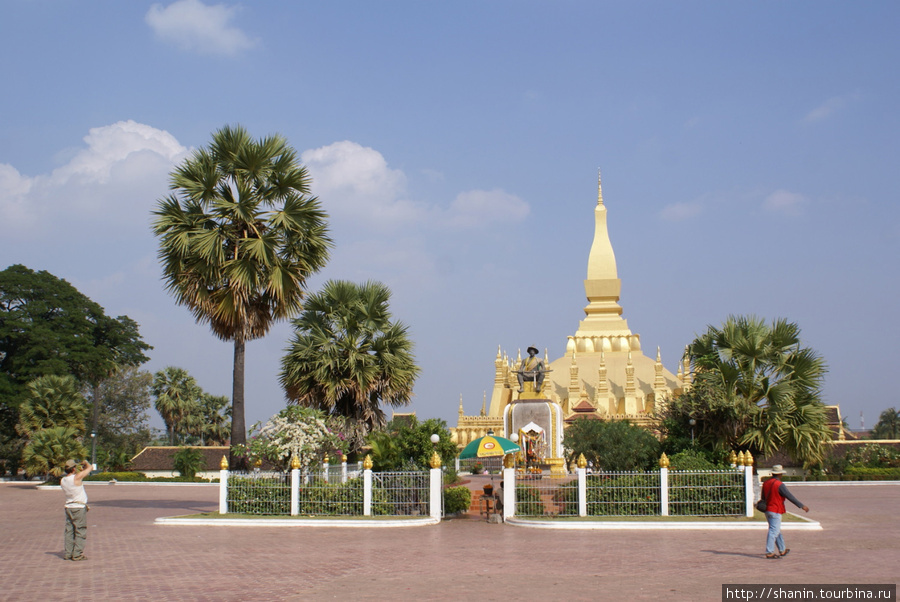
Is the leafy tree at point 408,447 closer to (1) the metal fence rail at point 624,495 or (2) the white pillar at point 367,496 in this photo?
(2) the white pillar at point 367,496

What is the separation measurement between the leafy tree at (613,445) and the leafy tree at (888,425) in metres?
52.3

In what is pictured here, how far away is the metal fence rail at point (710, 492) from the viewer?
55.9 feet

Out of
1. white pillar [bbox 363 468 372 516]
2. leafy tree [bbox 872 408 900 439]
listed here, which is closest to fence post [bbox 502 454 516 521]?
white pillar [bbox 363 468 372 516]

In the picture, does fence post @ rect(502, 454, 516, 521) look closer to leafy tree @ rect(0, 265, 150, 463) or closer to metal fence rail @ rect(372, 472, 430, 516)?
metal fence rail @ rect(372, 472, 430, 516)

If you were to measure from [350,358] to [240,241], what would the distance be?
532cm

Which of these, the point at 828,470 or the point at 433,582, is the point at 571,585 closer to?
the point at 433,582

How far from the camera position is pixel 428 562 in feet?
39.3

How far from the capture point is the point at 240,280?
63.5 ft

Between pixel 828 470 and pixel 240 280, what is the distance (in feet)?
78.7

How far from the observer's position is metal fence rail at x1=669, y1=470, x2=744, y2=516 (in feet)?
55.9

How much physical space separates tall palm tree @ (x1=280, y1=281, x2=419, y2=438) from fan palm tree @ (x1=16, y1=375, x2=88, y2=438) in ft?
62.5

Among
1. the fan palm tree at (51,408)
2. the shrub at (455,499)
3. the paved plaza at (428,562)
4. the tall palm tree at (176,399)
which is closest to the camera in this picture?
the paved plaza at (428,562)

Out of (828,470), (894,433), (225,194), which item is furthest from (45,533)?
(894,433)

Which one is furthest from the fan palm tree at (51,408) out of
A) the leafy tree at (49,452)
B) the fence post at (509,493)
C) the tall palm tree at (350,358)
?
the fence post at (509,493)
